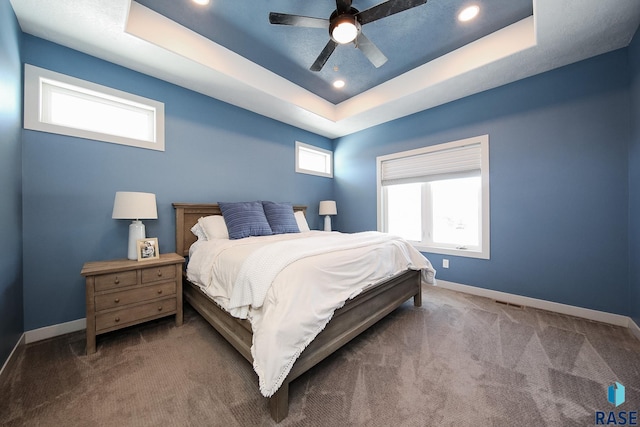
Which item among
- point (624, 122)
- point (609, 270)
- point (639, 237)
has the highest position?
point (624, 122)

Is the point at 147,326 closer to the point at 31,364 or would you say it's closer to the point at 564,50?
the point at 31,364

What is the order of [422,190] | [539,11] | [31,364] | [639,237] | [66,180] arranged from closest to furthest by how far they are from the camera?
1. [31,364]
2. [539,11]
3. [639,237]
4. [66,180]
5. [422,190]

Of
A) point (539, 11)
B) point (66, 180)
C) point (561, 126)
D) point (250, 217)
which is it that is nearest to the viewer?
point (539, 11)

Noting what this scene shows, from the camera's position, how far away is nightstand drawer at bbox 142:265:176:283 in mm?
2055

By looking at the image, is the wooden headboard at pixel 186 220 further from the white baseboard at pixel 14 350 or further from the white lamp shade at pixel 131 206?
the white baseboard at pixel 14 350

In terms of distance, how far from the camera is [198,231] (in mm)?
2773

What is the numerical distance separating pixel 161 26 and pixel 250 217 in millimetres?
2032

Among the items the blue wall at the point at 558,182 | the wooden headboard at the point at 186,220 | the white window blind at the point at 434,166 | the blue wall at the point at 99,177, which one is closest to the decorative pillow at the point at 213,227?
the wooden headboard at the point at 186,220

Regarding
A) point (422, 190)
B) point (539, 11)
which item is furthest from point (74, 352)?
point (539, 11)

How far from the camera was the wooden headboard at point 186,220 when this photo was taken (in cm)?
274

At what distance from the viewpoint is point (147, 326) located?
2.24 metres

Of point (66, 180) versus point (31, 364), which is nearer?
point (31, 364)

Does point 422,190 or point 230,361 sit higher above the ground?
point 422,190

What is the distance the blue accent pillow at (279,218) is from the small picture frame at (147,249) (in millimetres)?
1250
